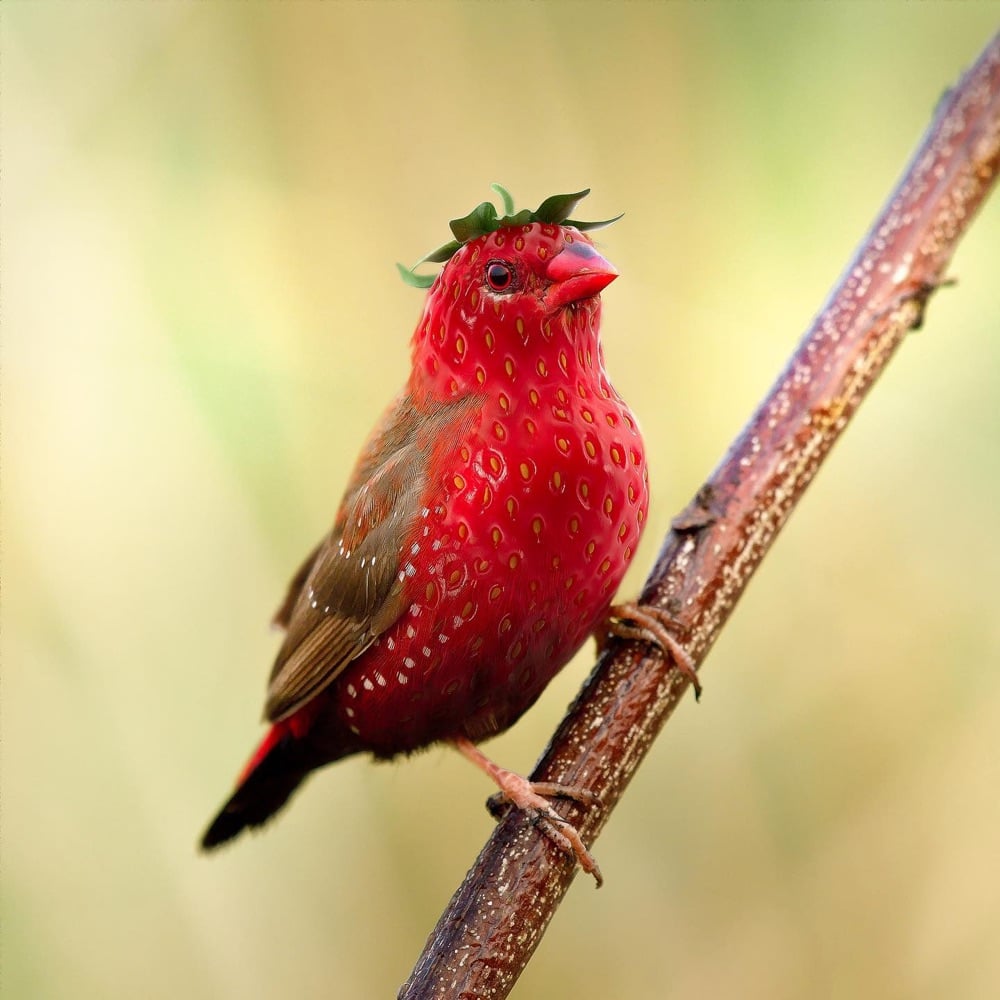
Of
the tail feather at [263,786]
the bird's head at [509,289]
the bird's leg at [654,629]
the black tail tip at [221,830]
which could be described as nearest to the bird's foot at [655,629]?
the bird's leg at [654,629]

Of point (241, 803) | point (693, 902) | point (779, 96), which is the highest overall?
point (779, 96)

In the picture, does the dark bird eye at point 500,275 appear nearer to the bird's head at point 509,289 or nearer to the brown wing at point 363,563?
the bird's head at point 509,289

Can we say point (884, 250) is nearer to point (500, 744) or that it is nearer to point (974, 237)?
point (974, 237)

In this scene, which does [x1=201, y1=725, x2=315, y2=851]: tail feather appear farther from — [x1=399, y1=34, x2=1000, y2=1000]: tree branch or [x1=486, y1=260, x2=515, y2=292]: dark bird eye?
[x1=486, y1=260, x2=515, y2=292]: dark bird eye

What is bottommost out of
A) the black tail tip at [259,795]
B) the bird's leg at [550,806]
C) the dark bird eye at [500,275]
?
the bird's leg at [550,806]

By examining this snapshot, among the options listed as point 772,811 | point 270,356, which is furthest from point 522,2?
point 772,811

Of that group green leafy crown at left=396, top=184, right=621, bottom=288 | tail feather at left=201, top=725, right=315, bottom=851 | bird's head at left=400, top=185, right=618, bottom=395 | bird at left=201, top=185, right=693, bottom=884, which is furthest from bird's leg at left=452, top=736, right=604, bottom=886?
green leafy crown at left=396, top=184, right=621, bottom=288
